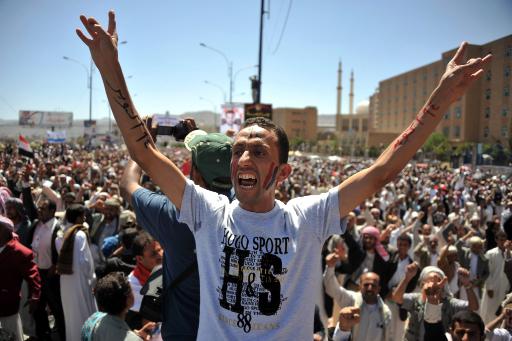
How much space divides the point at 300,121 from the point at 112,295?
353 feet

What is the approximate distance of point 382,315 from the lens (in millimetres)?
3863

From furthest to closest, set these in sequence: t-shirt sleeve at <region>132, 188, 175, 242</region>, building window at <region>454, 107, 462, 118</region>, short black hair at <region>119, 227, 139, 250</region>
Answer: building window at <region>454, 107, 462, 118</region>
short black hair at <region>119, 227, 139, 250</region>
t-shirt sleeve at <region>132, 188, 175, 242</region>

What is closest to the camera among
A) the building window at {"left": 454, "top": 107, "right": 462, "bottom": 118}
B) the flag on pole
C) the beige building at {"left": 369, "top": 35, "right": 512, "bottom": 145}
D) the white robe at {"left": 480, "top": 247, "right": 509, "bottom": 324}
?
the white robe at {"left": 480, "top": 247, "right": 509, "bottom": 324}

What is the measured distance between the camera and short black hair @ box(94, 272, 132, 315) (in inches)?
112

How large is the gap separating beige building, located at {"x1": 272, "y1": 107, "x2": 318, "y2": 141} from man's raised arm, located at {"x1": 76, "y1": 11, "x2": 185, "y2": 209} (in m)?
107

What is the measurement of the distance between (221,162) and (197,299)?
2.05 ft

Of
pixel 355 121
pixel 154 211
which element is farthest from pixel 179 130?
pixel 355 121

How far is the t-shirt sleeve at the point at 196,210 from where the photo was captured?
65.0 inches

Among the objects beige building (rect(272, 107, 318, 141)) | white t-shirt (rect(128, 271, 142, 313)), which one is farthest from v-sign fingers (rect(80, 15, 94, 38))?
beige building (rect(272, 107, 318, 141))

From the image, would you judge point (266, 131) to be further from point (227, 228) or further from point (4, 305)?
point (4, 305)

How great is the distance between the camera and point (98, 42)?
5.60 feet

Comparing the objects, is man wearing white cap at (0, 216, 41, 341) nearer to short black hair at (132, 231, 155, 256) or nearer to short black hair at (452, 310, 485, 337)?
short black hair at (132, 231, 155, 256)

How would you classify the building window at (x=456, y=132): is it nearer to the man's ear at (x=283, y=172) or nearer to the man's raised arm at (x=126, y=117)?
the man's ear at (x=283, y=172)

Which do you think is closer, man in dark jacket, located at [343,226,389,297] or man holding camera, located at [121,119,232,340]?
man holding camera, located at [121,119,232,340]
